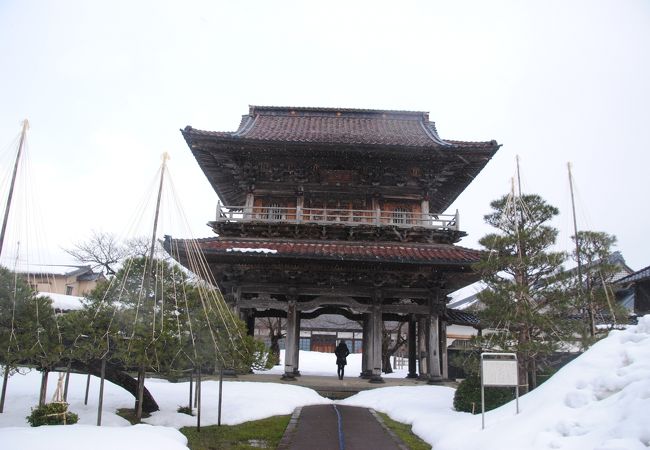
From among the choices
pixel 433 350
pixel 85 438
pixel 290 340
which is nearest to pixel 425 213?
pixel 433 350

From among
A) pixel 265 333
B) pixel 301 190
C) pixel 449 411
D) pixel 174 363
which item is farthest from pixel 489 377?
pixel 265 333

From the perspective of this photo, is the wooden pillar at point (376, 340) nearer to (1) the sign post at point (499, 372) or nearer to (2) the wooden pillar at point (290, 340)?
(2) the wooden pillar at point (290, 340)

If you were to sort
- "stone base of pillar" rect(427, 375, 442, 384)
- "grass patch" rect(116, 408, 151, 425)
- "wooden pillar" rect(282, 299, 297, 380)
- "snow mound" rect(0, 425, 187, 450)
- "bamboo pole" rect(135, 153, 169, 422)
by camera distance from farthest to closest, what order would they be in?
"stone base of pillar" rect(427, 375, 442, 384) < "wooden pillar" rect(282, 299, 297, 380) < "grass patch" rect(116, 408, 151, 425) < "bamboo pole" rect(135, 153, 169, 422) < "snow mound" rect(0, 425, 187, 450)

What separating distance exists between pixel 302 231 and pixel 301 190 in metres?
1.92

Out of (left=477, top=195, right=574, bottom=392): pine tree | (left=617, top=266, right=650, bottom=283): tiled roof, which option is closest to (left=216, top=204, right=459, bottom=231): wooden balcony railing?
(left=477, top=195, right=574, bottom=392): pine tree

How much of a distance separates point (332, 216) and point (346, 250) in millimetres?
2366

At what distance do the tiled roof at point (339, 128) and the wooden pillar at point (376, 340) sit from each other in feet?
20.1

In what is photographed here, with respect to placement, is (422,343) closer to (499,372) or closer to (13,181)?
(499,372)

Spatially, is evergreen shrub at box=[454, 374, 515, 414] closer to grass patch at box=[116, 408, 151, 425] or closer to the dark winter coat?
grass patch at box=[116, 408, 151, 425]

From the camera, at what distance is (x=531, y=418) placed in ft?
22.0

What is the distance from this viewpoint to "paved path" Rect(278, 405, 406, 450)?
28.0 ft

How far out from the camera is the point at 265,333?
47.2 metres

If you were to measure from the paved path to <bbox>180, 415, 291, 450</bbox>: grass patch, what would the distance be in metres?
0.28

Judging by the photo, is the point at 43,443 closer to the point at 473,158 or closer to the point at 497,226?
the point at 497,226
